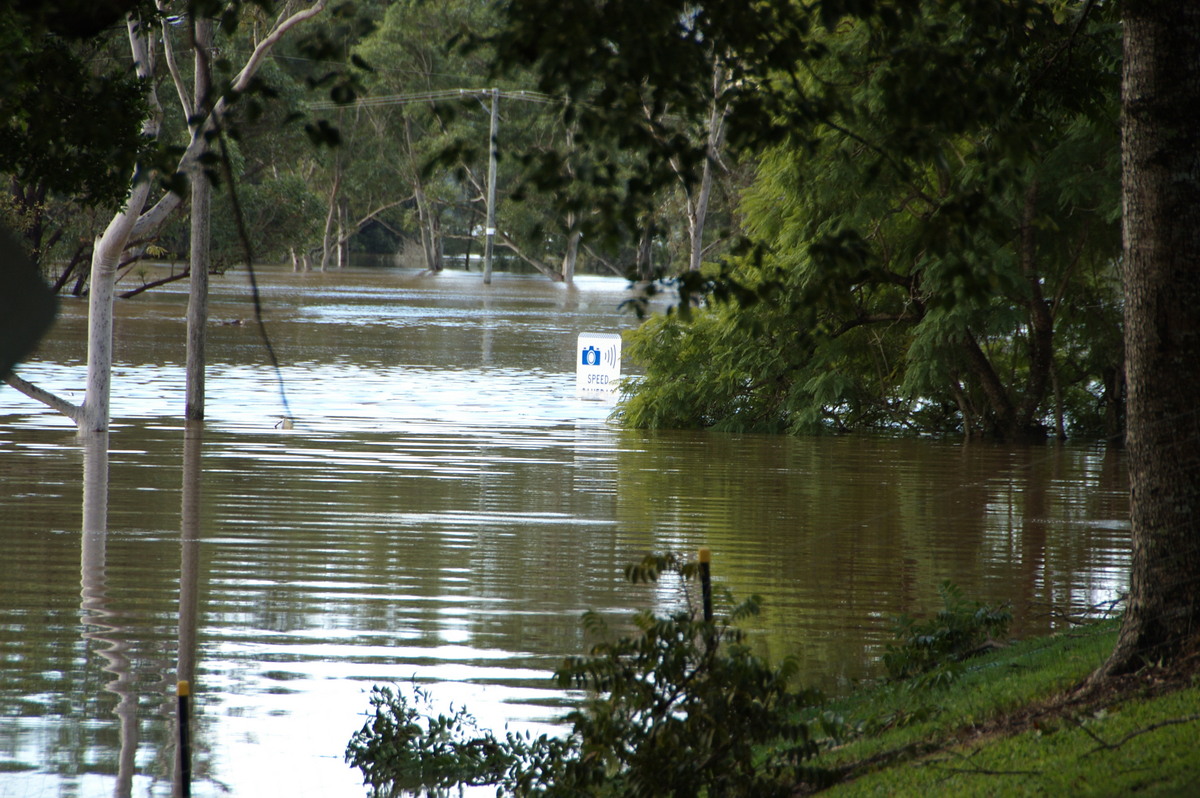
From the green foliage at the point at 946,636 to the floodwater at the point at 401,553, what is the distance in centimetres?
27

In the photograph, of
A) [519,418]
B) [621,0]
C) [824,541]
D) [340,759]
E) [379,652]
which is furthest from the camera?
[519,418]

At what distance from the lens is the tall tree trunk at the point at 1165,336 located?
563 cm

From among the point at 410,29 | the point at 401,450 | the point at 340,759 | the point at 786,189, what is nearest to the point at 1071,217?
the point at 786,189

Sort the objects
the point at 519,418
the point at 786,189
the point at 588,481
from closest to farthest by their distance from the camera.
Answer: the point at 588,481, the point at 786,189, the point at 519,418

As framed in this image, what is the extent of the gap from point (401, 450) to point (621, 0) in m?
12.8

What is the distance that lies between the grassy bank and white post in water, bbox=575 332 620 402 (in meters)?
17.1

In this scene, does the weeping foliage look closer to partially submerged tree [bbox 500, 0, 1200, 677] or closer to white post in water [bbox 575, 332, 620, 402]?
white post in water [bbox 575, 332, 620, 402]

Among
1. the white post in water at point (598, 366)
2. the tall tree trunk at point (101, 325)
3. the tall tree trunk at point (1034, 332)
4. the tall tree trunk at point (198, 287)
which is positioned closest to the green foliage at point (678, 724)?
the tall tree trunk at point (101, 325)

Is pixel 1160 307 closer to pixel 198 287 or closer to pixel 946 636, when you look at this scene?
pixel 946 636

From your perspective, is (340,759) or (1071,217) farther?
(1071,217)

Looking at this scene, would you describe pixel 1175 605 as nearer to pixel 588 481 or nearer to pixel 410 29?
pixel 588 481

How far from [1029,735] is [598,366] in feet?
62.3

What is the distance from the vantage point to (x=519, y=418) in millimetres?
20719

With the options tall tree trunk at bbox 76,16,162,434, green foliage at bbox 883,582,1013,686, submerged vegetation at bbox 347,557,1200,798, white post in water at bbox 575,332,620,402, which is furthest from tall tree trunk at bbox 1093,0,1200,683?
white post in water at bbox 575,332,620,402
